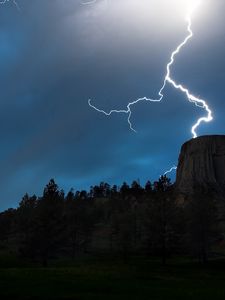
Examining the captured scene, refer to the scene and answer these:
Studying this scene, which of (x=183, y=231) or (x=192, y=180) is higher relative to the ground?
(x=192, y=180)

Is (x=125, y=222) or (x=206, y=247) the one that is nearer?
(x=206, y=247)

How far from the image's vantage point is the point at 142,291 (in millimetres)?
26906

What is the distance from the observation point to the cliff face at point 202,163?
589 ft

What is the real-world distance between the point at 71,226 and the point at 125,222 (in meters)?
14.5

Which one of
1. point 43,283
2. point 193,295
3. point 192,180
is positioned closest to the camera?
point 193,295

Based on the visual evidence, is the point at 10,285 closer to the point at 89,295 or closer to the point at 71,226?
the point at 89,295

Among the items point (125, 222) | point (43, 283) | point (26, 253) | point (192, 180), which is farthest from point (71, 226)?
point (192, 180)

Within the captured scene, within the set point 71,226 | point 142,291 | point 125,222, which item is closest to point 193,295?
point 142,291

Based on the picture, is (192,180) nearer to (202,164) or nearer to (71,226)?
(202,164)

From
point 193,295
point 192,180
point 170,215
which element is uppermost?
point 192,180

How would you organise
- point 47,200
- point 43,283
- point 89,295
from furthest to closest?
point 47,200 → point 43,283 → point 89,295

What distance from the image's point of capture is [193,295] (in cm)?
2541

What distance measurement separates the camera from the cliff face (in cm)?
17962

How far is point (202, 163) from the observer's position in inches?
7283
